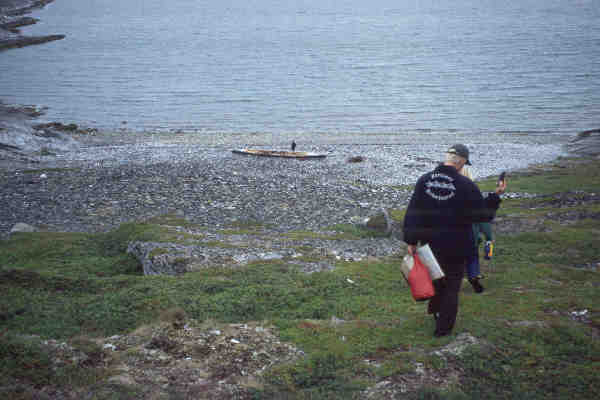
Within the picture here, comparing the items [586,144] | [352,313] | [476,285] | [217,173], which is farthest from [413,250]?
[586,144]

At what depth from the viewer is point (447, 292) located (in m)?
7.11

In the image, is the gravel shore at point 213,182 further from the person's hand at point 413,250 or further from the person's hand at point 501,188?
the person's hand at point 413,250

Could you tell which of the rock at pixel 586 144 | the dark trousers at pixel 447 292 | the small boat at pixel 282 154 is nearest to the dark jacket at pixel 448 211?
the dark trousers at pixel 447 292

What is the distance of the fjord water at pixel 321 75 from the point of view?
52.6 meters

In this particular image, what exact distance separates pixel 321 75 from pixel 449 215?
242 ft

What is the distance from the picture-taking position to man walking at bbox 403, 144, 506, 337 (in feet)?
22.2

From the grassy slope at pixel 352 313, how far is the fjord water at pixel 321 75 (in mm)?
37293

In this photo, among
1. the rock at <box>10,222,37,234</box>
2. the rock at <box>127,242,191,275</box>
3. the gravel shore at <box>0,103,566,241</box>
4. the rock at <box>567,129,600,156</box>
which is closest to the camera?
the rock at <box>127,242,191,275</box>

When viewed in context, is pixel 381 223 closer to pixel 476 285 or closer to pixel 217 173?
pixel 476 285

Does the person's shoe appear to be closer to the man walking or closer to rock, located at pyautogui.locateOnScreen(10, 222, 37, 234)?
the man walking

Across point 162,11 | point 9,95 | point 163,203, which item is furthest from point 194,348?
point 162,11

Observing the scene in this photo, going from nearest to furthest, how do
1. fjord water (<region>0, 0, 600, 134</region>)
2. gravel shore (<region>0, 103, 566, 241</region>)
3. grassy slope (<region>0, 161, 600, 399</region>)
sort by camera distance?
grassy slope (<region>0, 161, 600, 399</region>), gravel shore (<region>0, 103, 566, 241</region>), fjord water (<region>0, 0, 600, 134</region>)

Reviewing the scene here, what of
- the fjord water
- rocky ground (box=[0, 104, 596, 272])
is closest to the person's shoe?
rocky ground (box=[0, 104, 596, 272])

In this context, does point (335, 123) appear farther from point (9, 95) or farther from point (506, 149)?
point (9, 95)
